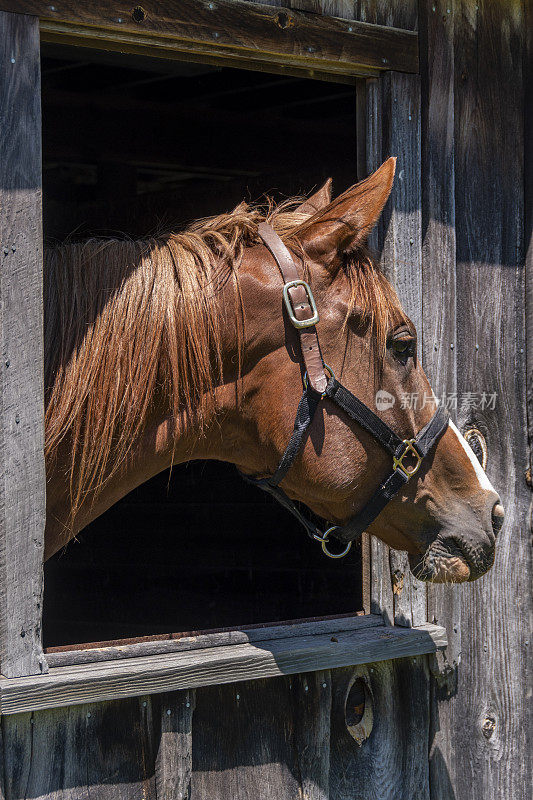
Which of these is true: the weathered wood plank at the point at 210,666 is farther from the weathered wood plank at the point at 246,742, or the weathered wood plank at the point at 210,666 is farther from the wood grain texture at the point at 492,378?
the wood grain texture at the point at 492,378

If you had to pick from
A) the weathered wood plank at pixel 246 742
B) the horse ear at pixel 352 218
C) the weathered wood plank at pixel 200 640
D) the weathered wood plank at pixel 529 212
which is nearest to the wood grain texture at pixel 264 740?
the weathered wood plank at pixel 246 742

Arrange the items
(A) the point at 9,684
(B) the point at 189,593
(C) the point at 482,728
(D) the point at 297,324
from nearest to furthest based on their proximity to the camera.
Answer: (A) the point at 9,684
(D) the point at 297,324
(C) the point at 482,728
(B) the point at 189,593

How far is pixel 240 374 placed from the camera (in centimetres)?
187

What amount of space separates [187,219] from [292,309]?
106 inches

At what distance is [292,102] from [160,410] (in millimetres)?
2615

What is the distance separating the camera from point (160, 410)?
6.05ft

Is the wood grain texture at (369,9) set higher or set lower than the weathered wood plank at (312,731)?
higher

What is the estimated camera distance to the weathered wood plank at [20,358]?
1.66 meters

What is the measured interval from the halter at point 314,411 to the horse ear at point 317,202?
0.28 meters

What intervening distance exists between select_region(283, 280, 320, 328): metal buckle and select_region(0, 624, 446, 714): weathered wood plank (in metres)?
0.75

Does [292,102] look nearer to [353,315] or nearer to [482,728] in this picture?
[353,315]

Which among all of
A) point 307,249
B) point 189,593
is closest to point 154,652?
point 307,249

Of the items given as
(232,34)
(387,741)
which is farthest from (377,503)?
(232,34)

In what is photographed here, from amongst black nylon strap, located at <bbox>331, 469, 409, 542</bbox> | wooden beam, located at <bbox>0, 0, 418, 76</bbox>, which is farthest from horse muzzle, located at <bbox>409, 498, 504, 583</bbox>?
wooden beam, located at <bbox>0, 0, 418, 76</bbox>
